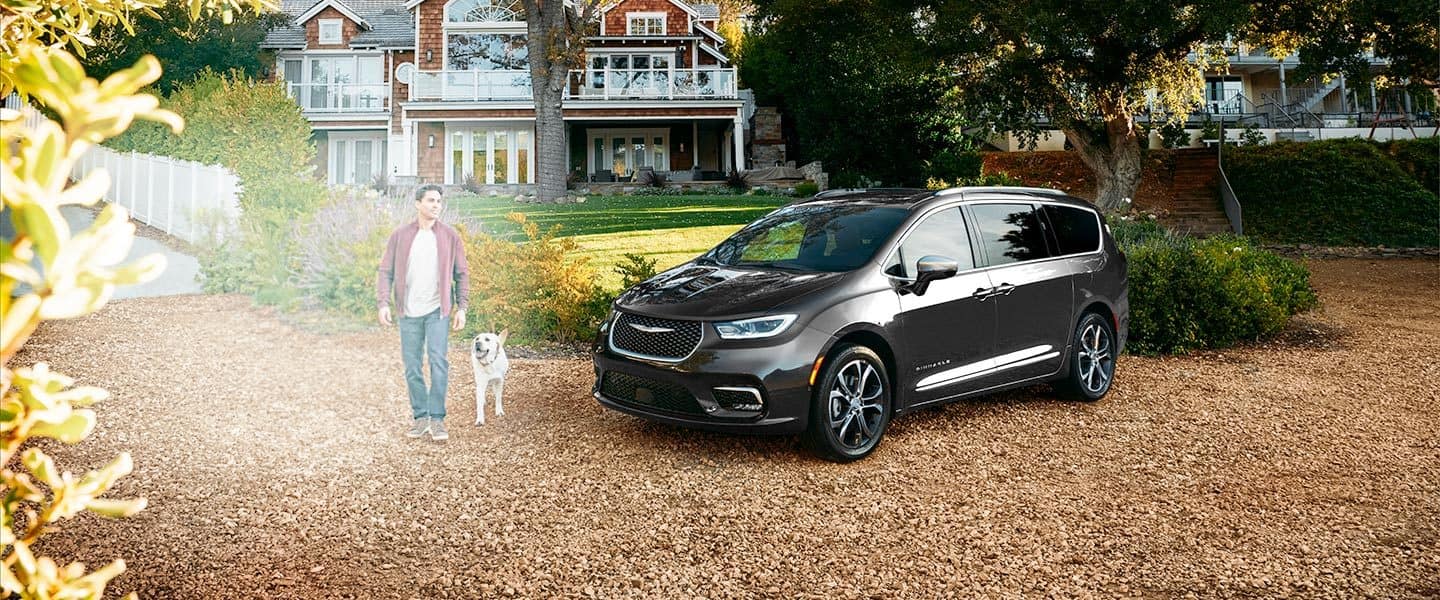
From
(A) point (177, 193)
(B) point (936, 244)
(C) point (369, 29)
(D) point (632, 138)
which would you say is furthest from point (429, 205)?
(C) point (369, 29)

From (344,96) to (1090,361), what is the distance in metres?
34.9

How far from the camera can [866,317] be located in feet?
18.7

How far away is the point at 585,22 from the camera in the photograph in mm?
24938

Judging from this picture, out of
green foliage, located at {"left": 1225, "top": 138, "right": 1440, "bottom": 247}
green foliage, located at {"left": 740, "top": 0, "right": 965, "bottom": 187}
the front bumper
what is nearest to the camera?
the front bumper

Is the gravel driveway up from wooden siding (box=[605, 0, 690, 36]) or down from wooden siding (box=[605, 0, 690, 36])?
down

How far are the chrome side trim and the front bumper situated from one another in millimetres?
1019

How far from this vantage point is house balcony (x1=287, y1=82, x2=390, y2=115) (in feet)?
118

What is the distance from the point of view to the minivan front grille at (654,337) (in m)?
5.53

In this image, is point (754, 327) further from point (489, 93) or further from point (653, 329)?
point (489, 93)

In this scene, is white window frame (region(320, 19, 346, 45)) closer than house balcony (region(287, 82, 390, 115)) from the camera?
No

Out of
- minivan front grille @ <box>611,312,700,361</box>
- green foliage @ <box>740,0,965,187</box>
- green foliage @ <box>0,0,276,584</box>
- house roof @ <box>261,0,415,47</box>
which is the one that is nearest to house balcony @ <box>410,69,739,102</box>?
green foliage @ <box>740,0,965,187</box>

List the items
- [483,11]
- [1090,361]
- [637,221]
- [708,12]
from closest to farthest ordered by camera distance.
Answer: [1090,361], [637,221], [483,11], [708,12]

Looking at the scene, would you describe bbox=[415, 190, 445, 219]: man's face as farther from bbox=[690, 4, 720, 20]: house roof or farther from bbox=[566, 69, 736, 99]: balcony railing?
bbox=[690, 4, 720, 20]: house roof

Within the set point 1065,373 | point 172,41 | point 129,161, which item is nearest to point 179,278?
point 129,161
